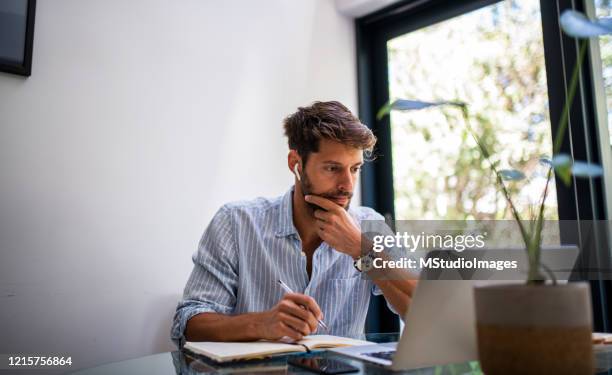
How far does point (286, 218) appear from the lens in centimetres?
167

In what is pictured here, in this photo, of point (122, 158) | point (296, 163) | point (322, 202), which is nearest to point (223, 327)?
point (322, 202)

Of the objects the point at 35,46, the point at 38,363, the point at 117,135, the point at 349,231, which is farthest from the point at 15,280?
the point at 349,231

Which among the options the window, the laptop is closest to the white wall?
the window

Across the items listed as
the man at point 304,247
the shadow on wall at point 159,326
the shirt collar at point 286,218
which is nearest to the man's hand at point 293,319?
the man at point 304,247

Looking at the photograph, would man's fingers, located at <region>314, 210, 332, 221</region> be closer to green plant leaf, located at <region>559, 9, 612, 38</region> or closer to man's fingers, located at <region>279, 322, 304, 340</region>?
man's fingers, located at <region>279, 322, 304, 340</region>

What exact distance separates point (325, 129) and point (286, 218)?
32 centimetres

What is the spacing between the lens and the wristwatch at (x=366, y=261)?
153cm

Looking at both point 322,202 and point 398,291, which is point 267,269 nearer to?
point 322,202

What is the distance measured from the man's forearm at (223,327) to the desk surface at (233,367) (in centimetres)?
15

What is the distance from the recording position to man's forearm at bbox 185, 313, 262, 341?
3.80ft

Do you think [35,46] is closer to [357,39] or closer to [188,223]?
[188,223]

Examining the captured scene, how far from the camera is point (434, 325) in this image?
784mm

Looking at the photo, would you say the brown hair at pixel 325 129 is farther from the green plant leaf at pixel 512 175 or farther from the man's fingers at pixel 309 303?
the green plant leaf at pixel 512 175

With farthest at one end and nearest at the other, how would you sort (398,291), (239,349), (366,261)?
(366,261) → (398,291) → (239,349)
